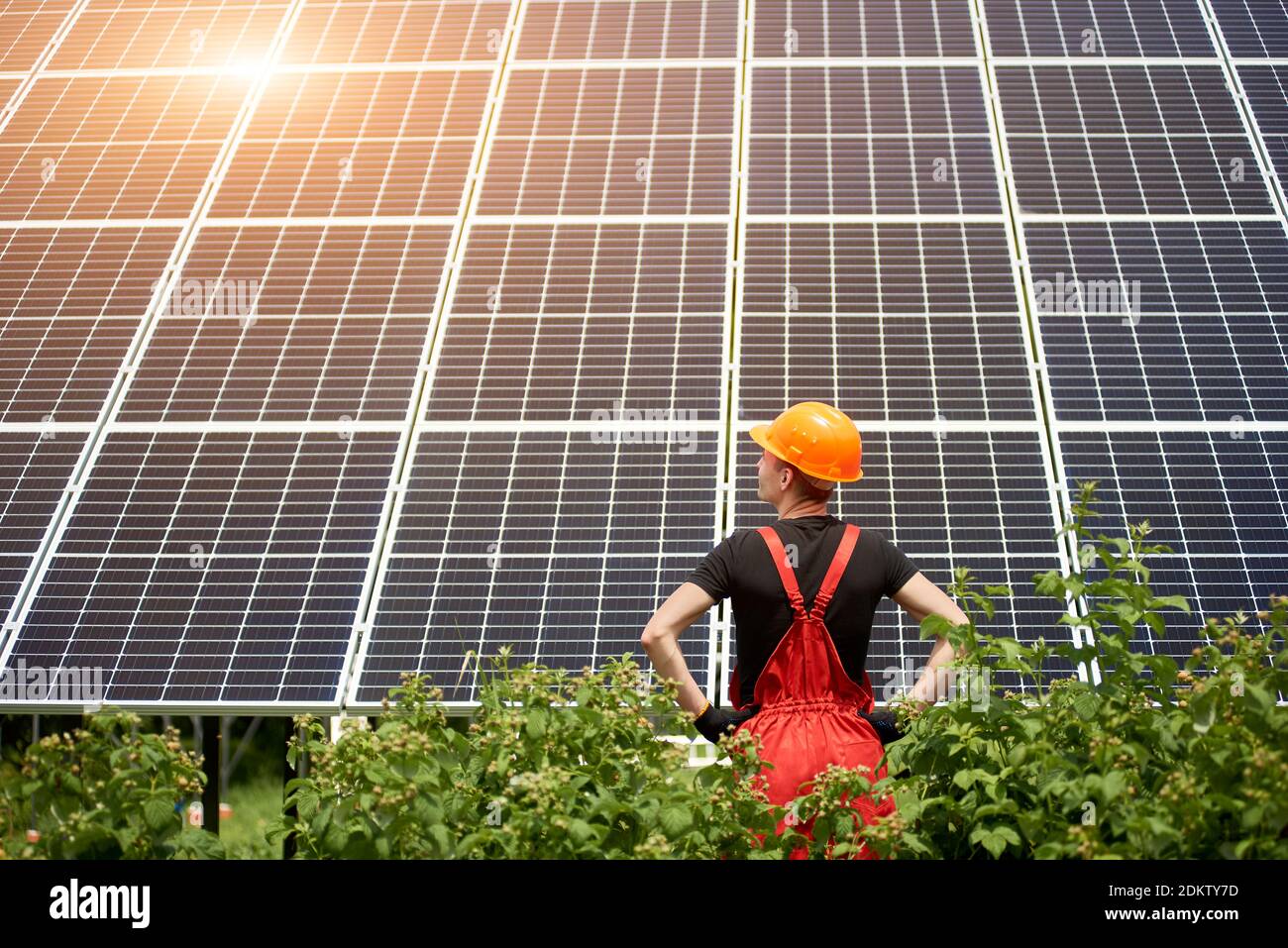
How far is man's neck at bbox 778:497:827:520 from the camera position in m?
6.48

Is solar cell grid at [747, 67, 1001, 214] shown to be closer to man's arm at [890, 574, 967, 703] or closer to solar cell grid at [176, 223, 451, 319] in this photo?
solar cell grid at [176, 223, 451, 319]

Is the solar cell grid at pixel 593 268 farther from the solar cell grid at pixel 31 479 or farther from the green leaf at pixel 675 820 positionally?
the green leaf at pixel 675 820

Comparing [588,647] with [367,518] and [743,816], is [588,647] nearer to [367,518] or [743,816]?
[367,518]

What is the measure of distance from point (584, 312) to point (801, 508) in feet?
15.2

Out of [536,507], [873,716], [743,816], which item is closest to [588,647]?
[536,507]

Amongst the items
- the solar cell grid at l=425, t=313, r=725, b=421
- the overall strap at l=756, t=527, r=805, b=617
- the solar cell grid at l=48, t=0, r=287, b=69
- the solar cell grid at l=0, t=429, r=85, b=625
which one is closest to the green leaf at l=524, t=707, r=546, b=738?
the overall strap at l=756, t=527, r=805, b=617

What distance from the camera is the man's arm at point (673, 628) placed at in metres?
6.11

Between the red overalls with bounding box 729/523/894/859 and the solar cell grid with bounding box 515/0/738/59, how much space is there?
321 inches

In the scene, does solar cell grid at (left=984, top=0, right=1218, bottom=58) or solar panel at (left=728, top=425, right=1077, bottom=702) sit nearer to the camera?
solar panel at (left=728, top=425, right=1077, bottom=702)

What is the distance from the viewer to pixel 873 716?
6336 mm

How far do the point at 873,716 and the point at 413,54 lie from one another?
9216mm
